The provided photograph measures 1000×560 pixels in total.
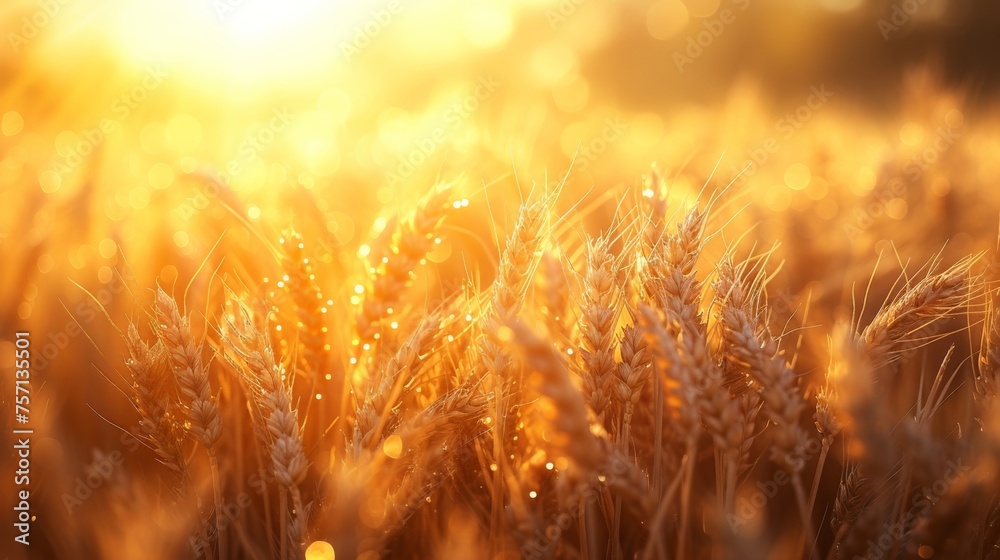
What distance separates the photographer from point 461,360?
1.39m

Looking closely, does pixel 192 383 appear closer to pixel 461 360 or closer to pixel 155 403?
pixel 155 403

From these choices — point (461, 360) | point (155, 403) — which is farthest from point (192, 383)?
point (461, 360)

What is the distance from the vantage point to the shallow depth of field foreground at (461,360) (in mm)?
976

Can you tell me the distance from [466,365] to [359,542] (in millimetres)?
595

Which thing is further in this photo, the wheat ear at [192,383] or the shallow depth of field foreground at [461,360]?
the wheat ear at [192,383]

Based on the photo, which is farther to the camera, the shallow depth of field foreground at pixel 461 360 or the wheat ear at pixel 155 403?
the wheat ear at pixel 155 403

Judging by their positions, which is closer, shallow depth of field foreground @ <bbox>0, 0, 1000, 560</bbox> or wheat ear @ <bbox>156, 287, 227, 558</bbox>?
shallow depth of field foreground @ <bbox>0, 0, 1000, 560</bbox>

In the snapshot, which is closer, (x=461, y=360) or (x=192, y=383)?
(x=192, y=383)

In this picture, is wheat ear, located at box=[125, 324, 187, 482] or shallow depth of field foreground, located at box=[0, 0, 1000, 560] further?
wheat ear, located at box=[125, 324, 187, 482]

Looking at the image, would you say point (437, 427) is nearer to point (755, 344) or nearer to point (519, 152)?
point (755, 344)

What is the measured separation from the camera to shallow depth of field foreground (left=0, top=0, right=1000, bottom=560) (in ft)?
3.20

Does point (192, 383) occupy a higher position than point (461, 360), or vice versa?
point (192, 383)

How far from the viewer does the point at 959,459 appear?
3.27 ft

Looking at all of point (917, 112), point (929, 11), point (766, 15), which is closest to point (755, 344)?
point (917, 112)
